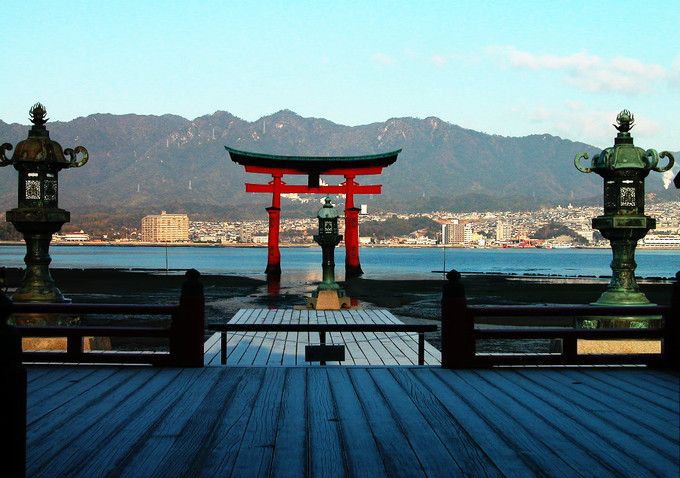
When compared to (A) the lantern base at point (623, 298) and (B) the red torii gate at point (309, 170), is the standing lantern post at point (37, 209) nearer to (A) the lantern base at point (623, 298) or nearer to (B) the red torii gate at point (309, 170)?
(A) the lantern base at point (623, 298)

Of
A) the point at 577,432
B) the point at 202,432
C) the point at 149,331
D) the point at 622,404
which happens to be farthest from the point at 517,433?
the point at 149,331

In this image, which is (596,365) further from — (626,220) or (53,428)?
(53,428)

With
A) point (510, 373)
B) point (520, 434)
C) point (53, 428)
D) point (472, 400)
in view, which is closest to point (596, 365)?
point (510, 373)

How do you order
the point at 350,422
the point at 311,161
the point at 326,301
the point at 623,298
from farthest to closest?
the point at 311,161 → the point at 326,301 → the point at 623,298 → the point at 350,422

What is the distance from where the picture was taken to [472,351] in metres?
9.17

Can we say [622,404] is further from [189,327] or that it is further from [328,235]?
[328,235]

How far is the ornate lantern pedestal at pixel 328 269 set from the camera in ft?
64.8

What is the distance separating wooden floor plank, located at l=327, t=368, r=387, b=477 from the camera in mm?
5105

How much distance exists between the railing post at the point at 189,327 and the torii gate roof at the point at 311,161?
1173 inches

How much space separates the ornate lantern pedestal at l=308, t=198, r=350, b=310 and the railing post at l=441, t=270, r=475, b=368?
417 inches

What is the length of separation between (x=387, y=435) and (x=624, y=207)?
8820 millimetres

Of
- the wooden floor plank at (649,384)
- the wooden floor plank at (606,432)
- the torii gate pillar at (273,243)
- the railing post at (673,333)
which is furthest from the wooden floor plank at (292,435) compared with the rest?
the torii gate pillar at (273,243)

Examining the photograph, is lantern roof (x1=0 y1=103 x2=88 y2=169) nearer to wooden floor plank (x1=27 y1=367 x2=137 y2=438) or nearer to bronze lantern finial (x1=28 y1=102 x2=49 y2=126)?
bronze lantern finial (x1=28 y1=102 x2=49 y2=126)

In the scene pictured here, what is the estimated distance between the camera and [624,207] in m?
13.2
